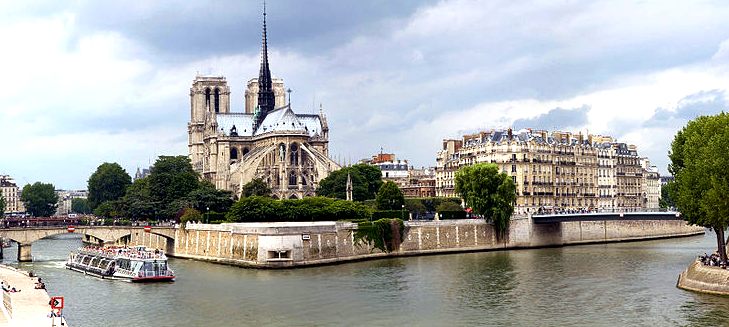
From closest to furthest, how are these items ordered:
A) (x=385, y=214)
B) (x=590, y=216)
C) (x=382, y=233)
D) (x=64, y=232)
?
(x=382, y=233), (x=64, y=232), (x=385, y=214), (x=590, y=216)

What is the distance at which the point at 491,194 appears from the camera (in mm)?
85000

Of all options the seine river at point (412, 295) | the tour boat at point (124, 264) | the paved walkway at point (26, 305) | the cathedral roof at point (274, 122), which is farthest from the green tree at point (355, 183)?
the paved walkway at point (26, 305)

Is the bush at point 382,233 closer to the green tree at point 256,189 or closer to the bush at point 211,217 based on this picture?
the bush at point 211,217

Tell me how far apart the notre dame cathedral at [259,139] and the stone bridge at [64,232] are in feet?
142

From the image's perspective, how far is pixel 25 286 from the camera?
1967 inches

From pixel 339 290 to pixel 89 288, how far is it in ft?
50.9

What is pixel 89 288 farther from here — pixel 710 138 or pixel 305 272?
pixel 710 138

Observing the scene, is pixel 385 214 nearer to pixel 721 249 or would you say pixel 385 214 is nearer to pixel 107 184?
pixel 721 249

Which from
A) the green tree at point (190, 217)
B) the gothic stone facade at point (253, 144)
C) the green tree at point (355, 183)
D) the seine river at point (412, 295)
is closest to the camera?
the seine river at point (412, 295)

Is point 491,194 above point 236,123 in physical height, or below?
below

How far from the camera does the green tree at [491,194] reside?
84562 mm

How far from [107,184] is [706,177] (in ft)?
335

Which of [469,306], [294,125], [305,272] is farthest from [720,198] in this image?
[294,125]

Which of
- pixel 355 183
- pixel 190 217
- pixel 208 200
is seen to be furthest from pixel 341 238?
pixel 355 183
